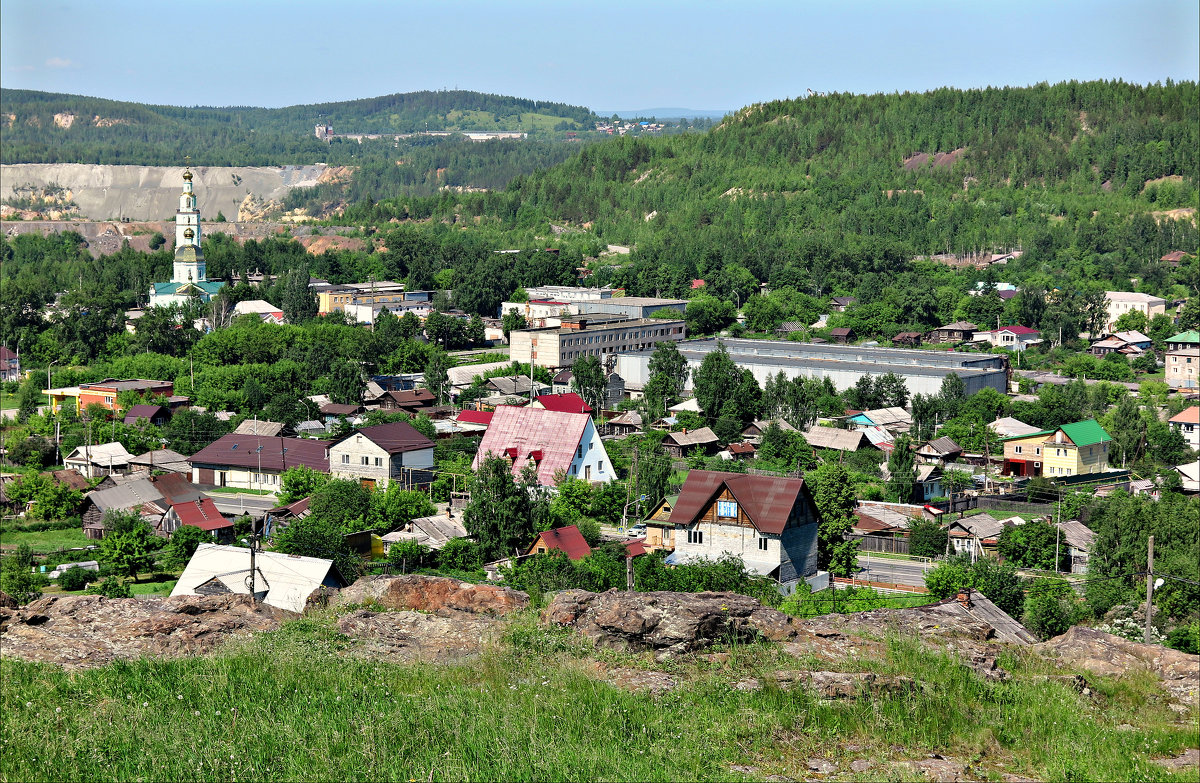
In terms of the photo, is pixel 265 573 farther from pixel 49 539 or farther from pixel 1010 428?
pixel 1010 428

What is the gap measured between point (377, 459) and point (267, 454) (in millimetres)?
2362

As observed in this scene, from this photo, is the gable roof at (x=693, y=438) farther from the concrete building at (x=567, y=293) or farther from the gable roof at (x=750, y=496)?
the concrete building at (x=567, y=293)

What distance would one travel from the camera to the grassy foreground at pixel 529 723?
504 centimetres

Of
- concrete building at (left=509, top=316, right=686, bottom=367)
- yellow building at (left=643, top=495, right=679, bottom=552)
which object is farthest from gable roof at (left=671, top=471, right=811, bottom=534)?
concrete building at (left=509, top=316, right=686, bottom=367)

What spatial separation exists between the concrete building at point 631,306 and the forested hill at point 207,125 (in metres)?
79.1

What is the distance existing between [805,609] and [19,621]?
7815 millimetres

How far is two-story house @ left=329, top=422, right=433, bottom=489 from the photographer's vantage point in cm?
2136

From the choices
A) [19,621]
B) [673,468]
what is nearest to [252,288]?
[673,468]

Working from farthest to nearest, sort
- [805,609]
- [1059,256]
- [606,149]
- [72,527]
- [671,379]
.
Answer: [606,149]
[1059,256]
[671,379]
[72,527]
[805,609]

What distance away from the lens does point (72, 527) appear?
19.8 m

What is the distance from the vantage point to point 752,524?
48.2 ft

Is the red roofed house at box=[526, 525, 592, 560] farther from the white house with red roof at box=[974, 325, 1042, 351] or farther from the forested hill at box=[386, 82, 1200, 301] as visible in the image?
the forested hill at box=[386, 82, 1200, 301]

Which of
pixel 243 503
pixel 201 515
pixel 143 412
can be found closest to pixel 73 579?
pixel 201 515

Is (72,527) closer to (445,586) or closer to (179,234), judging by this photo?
(445,586)
